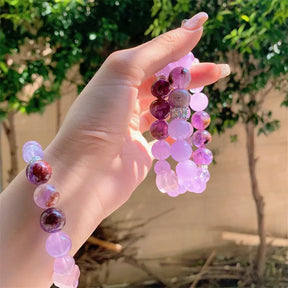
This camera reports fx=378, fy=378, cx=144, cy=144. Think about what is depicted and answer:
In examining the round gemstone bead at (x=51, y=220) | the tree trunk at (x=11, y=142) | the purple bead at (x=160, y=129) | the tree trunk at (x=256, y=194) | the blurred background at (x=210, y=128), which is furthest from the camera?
the tree trunk at (x=256, y=194)

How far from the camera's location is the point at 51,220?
1.75 feet

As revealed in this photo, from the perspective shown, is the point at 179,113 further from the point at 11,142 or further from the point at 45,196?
the point at 11,142

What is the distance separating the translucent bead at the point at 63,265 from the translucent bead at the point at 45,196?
0.08 meters

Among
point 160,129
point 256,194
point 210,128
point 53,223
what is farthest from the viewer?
point 256,194

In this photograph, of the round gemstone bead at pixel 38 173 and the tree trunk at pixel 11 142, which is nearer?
the round gemstone bead at pixel 38 173

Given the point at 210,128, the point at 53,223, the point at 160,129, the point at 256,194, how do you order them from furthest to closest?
the point at 256,194
the point at 210,128
the point at 160,129
the point at 53,223

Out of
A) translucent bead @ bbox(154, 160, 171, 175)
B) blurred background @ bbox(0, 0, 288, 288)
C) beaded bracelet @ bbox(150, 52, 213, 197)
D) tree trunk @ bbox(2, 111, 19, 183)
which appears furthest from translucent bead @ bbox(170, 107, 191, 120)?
→ tree trunk @ bbox(2, 111, 19, 183)

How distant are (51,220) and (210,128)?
1308 millimetres

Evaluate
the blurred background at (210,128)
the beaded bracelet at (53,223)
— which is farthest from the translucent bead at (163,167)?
the blurred background at (210,128)

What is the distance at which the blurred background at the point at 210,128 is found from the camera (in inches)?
61.8

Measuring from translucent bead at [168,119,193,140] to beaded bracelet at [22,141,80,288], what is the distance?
204mm

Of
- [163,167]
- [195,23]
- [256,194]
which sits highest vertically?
[195,23]

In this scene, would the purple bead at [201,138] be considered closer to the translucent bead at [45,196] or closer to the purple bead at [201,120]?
the purple bead at [201,120]

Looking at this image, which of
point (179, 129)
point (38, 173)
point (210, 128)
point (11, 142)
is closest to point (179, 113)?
point (179, 129)
